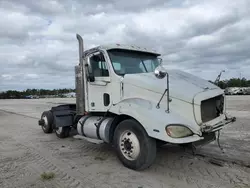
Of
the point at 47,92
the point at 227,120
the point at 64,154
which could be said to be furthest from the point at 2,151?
the point at 47,92

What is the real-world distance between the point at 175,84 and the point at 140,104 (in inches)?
33.0

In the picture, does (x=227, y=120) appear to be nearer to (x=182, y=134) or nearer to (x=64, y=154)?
(x=182, y=134)

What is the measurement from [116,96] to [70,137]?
3.65 meters

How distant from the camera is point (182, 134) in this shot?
414 centimetres

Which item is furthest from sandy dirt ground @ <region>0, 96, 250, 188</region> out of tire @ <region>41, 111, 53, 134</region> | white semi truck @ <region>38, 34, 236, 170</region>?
tire @ <region>41, 111, 53, 134</region>

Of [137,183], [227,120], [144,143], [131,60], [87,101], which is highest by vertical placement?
[131,60]

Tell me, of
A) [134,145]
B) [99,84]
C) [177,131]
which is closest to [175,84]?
[177,131]

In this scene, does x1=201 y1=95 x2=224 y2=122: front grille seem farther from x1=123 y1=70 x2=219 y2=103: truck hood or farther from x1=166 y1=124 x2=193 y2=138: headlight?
x1=166 y1=124 x2=193 y2=138: headlight

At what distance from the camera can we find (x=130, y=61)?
5.92 metres

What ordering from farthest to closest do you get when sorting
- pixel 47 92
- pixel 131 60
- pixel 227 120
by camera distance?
pixel 47 92, pixel 131 60, pixel 227 120

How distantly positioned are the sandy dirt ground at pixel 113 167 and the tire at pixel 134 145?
21 centimetres

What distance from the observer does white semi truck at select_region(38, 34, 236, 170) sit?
14.1ft

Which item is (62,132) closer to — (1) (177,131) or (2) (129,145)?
(2) (129,145)

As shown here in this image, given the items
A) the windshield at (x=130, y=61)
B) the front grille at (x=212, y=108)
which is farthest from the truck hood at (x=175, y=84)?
the windshield at (x=130, y=61)
